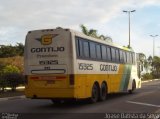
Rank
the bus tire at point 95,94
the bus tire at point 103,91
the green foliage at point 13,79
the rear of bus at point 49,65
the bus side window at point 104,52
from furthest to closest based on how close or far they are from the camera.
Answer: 1. the green foliage at point 13,79
2. the bus side window at point 104,52
3. the bus tire at point 103,91
4. the bus tire at point 95,94
5. the rear of bus at point 49,65

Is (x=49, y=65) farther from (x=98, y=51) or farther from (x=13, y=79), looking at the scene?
(x=13, y=79)

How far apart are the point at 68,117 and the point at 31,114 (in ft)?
5.52

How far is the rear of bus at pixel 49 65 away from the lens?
18.6m

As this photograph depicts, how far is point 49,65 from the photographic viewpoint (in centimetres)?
1905

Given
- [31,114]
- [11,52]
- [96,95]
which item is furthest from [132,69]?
[11,52]

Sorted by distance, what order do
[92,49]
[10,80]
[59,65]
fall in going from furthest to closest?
[10,80] < [92,49] < [59,65]

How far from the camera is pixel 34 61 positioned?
19.4 metres

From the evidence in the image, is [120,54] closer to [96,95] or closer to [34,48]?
[96,95]

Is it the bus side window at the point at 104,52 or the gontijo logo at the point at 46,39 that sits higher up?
the gontijo logo at the point at 46,39

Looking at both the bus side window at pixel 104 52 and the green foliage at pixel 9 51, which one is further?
the green foliage at pixel 9 51

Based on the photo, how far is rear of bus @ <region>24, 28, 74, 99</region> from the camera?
734 inches

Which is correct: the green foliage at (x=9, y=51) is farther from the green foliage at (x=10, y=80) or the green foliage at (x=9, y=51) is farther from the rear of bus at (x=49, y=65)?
the rear of bus at (x=49, y=65)

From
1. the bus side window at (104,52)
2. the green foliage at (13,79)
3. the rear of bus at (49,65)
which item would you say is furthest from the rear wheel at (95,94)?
the green foliage at (13,79)

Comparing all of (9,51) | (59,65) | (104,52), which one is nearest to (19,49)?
(9,51)
